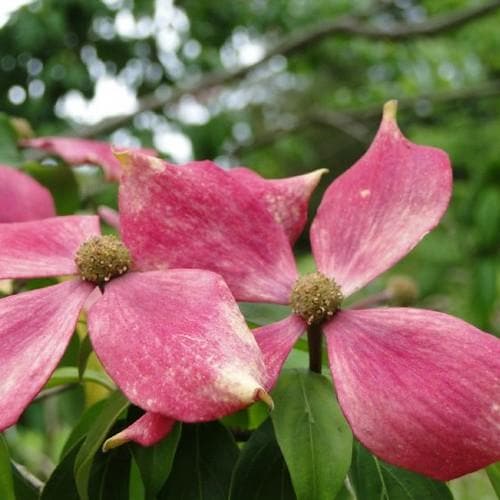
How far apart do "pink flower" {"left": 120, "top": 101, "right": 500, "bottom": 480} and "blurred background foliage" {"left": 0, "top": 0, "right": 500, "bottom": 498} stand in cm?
59

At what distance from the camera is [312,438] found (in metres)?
0.34

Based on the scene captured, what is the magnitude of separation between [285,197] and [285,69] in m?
2.98

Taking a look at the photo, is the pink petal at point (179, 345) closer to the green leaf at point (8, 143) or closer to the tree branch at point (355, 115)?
the green leaf at point (8, 143)

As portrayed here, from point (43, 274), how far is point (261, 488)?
0.13 meters

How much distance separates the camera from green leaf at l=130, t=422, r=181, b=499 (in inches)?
13.7

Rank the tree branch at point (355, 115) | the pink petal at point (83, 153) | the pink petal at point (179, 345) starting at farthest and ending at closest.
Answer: the tree branch at point (355, 115) < the pink petal at point (83, 153) < the pink petal at point (179, 345)

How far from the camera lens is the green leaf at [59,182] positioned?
618 millimetres

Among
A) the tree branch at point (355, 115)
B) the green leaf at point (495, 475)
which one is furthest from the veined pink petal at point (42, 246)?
the tree branch at point (355, 115)

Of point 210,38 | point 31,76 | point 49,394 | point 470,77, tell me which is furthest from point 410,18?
point 49,394

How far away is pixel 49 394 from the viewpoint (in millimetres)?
553

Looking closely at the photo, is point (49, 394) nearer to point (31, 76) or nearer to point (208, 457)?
point (208, 457)

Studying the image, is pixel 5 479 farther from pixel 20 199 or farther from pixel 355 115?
pixel 355 115

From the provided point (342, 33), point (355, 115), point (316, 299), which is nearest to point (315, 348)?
point (316, 299)

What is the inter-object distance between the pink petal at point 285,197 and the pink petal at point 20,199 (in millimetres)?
149
